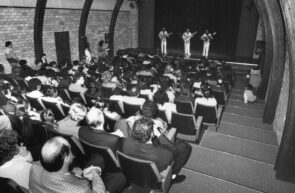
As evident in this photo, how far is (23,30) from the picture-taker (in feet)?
30.6

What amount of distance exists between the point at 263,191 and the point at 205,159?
3.35 ft

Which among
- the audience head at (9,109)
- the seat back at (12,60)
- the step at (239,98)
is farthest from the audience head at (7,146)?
the step at (239,98)

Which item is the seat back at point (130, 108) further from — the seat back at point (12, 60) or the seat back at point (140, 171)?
the seat back at point (12, 60)

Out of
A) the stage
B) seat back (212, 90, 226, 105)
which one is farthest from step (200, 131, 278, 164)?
the stage

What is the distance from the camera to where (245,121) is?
6.45m

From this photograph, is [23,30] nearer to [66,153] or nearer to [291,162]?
[66,153]

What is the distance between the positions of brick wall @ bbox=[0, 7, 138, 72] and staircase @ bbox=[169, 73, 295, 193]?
7.78 meters

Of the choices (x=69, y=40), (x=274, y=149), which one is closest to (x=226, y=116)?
(x=274, y=149)

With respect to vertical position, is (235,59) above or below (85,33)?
below

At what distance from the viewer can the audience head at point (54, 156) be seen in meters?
1.84

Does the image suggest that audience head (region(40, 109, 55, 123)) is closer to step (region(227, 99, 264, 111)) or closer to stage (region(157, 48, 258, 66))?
step (region(227, 99, 264, 111))

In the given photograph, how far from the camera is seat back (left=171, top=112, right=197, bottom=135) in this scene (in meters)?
4.37

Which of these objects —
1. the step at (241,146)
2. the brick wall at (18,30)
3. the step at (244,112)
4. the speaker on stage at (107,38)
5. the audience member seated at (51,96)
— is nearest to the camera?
the step at (241,146)

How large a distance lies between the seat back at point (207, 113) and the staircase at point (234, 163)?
27 cm
